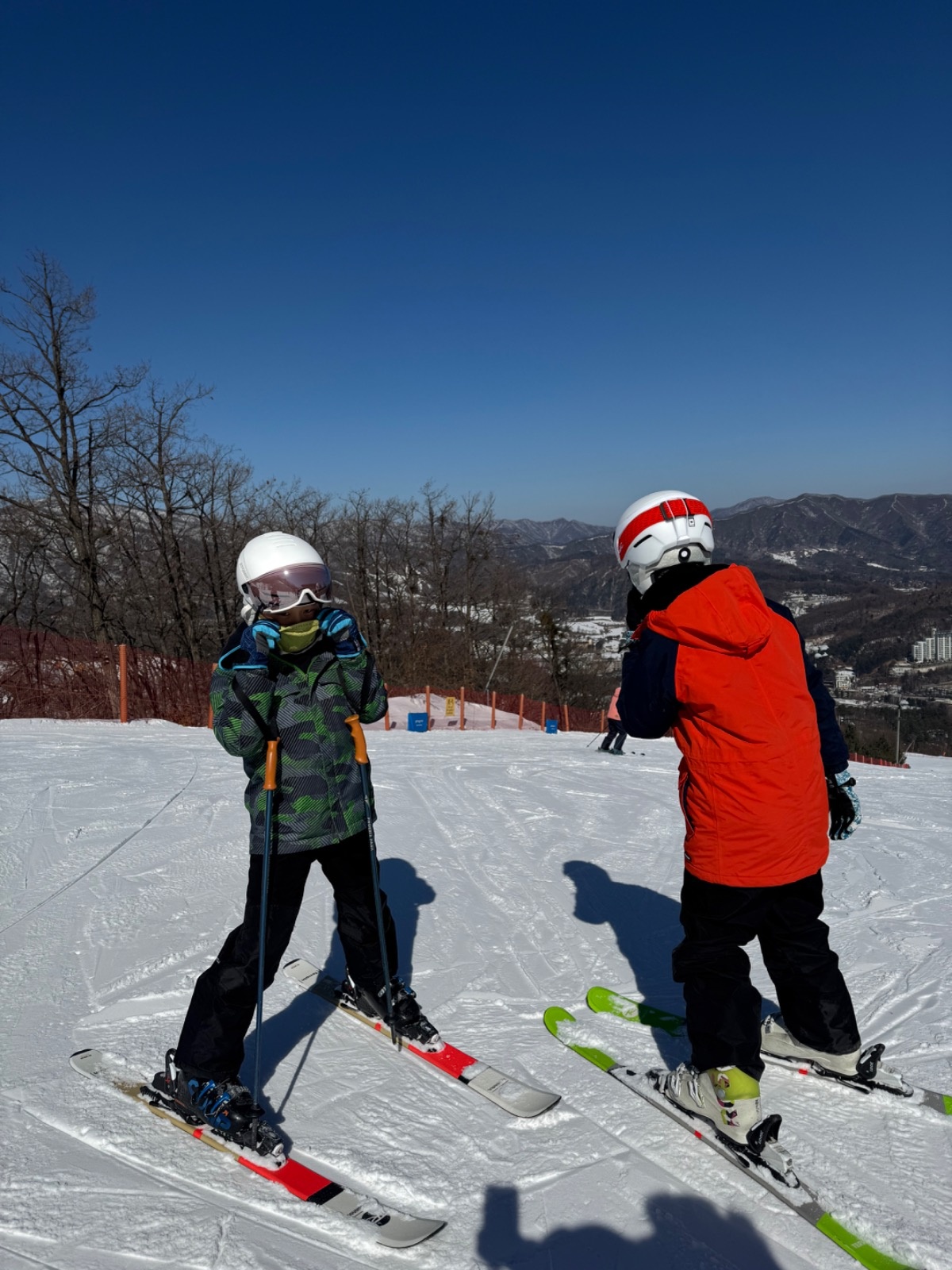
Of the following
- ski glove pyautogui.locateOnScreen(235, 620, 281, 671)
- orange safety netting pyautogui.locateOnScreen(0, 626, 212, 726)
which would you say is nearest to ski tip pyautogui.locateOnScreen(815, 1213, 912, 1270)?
ski glove pyautogui.locateOnScreen(235, 620, 281, 671)

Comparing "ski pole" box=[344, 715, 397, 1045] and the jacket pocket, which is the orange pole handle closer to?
"ski pole" box=[344, 715, 397, 1045]

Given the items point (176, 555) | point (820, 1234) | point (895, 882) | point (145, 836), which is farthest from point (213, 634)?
point (820, 1234)

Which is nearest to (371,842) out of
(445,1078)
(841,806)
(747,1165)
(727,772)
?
(445,1078)

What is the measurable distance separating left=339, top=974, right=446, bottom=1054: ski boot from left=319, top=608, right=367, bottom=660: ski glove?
4.23ft

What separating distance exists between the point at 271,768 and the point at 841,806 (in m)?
1.92

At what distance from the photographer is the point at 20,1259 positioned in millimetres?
1971

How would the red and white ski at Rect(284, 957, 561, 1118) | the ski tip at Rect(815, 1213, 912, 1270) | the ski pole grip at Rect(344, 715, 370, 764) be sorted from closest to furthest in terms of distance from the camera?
the ski tip at Rect(815, 1213, 912, 1270) → the red and white ski at Rect(284, 957, 561, 1118) → the ski pole grip at Rect(344, 715, 370, 764)

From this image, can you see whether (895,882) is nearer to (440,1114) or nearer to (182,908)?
(440,1114)

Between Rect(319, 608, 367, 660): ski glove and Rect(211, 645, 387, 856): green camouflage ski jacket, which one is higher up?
Rect(319, 608, 367, 660): ski glove

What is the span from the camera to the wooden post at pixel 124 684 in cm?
1252

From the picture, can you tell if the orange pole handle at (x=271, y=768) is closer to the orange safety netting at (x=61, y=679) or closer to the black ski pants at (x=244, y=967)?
the black ski pants at (x=244, y=967)

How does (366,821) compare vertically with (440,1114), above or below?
above

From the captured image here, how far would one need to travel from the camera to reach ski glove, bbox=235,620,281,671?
257 cm

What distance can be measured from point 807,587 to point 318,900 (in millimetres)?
156342
